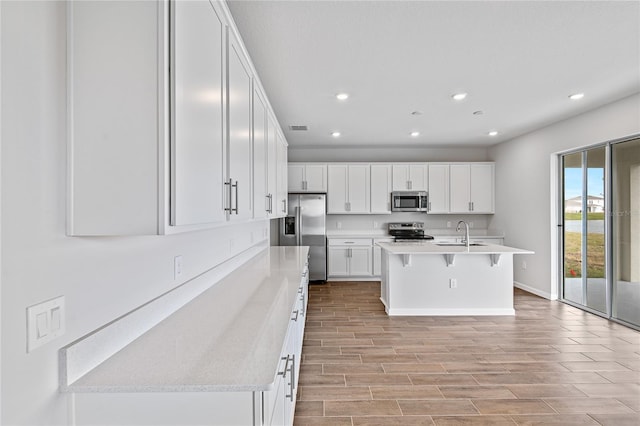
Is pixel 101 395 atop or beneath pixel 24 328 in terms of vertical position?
beneath

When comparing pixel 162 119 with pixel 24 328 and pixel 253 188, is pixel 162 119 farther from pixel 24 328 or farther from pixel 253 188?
pixel 253 188

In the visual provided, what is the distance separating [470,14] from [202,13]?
1.79 metres

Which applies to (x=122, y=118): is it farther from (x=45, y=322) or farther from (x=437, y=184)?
(x=437, y=184)

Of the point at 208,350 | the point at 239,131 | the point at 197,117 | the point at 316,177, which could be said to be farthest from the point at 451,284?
the point at 197,117

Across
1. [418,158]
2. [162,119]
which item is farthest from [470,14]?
[418,158]

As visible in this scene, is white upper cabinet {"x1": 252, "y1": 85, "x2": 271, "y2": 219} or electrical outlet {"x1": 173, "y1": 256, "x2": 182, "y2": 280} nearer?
electrical outlet {"x1": 173, "y1": 256, "x2": 182, "y2": 280}

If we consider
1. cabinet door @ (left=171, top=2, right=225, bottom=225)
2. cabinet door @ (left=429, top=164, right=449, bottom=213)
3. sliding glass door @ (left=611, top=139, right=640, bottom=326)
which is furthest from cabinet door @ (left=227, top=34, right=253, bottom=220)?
cabinet door @ (left=429, top=164, right=449, bottom=213)

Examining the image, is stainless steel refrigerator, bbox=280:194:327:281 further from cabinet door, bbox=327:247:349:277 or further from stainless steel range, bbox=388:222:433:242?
stainless steel range, bbox=388:222:433:242

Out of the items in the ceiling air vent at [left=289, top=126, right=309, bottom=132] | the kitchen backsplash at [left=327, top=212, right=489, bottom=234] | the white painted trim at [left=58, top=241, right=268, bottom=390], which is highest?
the ceiling air vent at [left=289, top=126, right=309, bottom=132]

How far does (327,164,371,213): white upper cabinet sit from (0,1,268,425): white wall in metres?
5.81

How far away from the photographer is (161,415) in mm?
1138

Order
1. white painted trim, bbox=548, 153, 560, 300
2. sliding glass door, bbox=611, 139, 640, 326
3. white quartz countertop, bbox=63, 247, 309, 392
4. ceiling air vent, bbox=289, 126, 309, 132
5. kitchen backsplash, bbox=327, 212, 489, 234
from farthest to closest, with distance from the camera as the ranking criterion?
kitchen backsplash, bbox=327, 212, 489, 234
ceiling air vent, bbox=289, 126, 309, 132
white painted trim, bbox=548, 153, 560, 300
sliding glass door, bbox=611, 139, 640, 326
white quartz countertop, bbox=63, 247, 309, 392

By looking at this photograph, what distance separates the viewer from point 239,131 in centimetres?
215

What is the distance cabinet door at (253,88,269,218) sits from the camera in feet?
8.74
